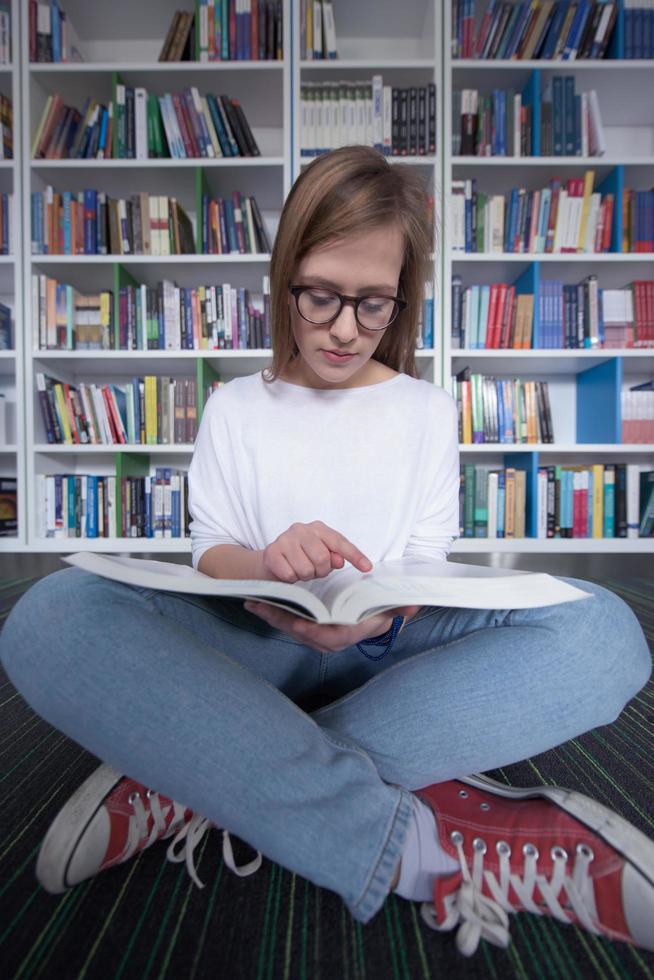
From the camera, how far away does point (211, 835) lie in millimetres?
592

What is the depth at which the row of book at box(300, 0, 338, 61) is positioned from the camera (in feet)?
7.45

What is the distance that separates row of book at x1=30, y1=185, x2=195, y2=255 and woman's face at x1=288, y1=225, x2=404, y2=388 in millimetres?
1804

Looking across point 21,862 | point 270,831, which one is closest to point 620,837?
point 270,831

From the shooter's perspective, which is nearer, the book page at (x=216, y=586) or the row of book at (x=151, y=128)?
the book page at (x=216, y=586)

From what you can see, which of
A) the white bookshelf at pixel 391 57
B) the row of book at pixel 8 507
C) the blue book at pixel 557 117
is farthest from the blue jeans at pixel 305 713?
the blue book at pixel 557 117

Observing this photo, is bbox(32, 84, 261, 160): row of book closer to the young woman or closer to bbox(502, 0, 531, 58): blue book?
bbox(502, 0, 531, 58): blue book

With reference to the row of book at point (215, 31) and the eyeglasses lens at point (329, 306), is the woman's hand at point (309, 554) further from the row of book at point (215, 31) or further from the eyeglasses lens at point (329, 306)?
the row of book at point (215, 31)

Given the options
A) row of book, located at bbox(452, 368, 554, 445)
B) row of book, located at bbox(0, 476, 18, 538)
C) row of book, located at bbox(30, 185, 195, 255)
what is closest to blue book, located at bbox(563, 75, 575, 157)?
row of book, located at bbox(452, 368, 554, 445)

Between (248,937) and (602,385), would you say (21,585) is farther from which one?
(602,385)

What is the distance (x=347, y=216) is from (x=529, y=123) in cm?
202

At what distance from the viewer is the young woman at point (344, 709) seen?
0.44 metres

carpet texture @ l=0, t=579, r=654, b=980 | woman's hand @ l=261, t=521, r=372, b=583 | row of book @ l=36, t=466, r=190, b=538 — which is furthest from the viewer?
row of book @ l=36, t=466, r=190, b=538

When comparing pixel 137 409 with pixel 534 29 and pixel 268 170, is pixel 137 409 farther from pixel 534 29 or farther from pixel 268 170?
pixel 534 29

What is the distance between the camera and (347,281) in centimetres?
77
